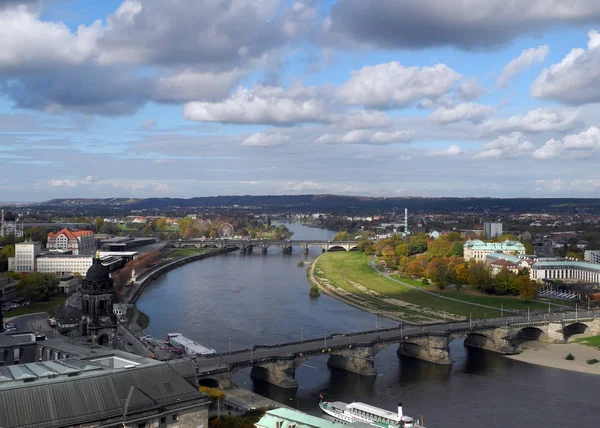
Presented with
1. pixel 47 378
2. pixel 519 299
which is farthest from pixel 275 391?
pixel 519 299

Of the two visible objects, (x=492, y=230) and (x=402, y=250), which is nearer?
(x=402, y=250)

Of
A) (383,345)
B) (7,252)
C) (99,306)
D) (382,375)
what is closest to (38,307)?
(7,252)

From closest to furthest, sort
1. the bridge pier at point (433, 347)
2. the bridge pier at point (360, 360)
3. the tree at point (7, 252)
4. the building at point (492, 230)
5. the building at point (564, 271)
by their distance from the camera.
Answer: the bridge pier at point (360, 360), the bridge pier at point (433, 347), the building at point (564, 271), the tree at point (7, 252), the building at point (492, 230)

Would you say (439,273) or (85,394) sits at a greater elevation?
(85,394)

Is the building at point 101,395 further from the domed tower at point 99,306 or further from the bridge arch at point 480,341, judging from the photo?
the bridge arch at point 480,341

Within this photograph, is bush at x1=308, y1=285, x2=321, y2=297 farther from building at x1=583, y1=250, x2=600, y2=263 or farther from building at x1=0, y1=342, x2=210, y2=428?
building at x1=0, y1=342, x2=210, y2=428

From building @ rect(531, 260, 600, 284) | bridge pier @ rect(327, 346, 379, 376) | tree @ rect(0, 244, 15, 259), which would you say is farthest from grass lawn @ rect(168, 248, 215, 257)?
bridge pier @ rect(327, 346, 379, 376)

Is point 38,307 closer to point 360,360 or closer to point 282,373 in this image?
point 282,373

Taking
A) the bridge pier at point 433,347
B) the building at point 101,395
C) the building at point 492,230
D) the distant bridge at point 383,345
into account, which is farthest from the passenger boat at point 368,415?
the building at point 492,230
